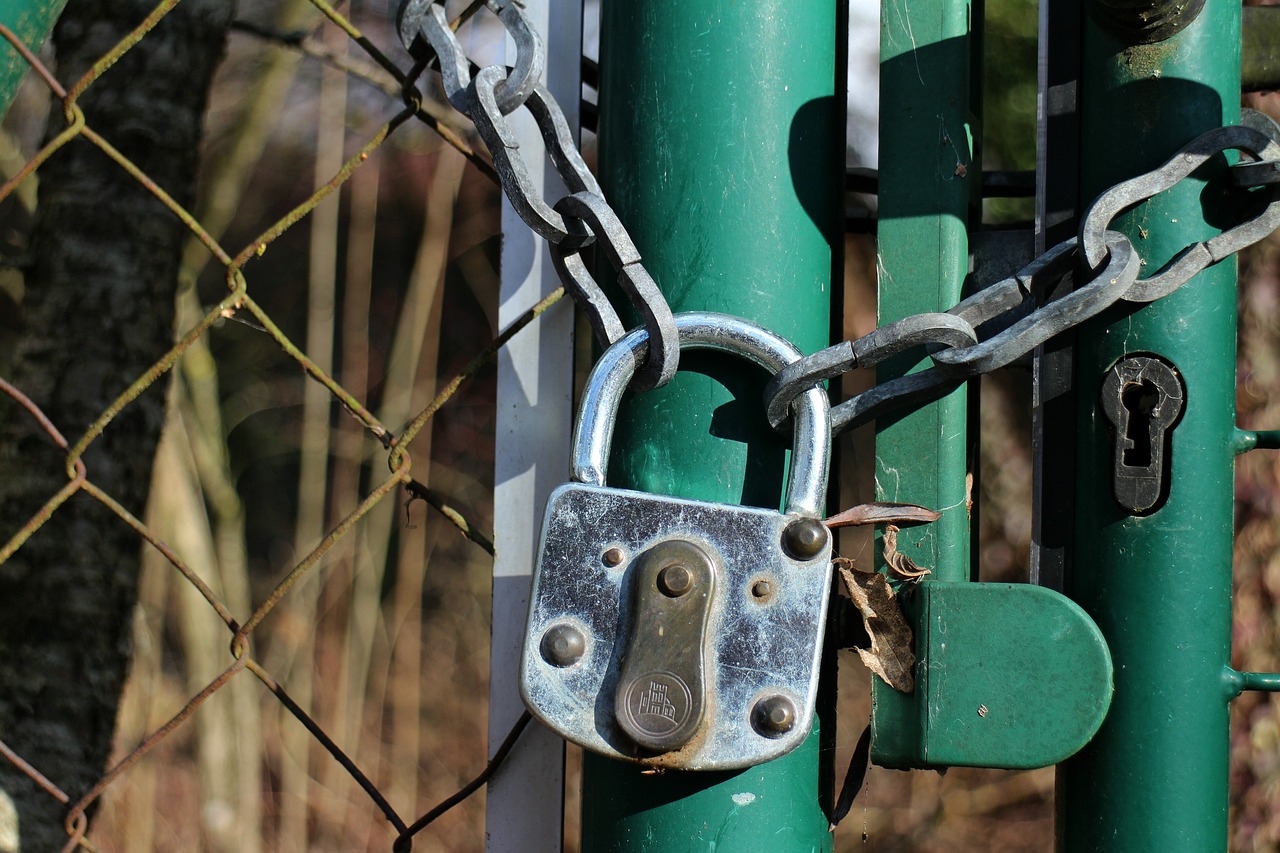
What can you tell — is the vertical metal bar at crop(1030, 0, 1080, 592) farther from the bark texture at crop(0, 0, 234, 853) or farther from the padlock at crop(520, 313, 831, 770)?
the bark texture at crop(0, 0, 234, 853)

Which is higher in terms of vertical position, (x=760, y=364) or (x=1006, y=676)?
(x=760, y=364)

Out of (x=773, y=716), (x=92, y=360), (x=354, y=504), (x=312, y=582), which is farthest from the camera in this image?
(x=312, y=582)

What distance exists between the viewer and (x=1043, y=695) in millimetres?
470

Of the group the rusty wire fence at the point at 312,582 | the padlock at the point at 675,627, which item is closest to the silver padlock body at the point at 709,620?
the padlock at the point at 675,627

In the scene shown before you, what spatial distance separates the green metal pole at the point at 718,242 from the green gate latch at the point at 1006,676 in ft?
0.21

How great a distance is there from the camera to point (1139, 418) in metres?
0.50

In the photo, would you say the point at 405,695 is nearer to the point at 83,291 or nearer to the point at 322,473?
the point at 322,473

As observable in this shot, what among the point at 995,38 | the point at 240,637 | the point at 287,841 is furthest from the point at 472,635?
the point at 240,637

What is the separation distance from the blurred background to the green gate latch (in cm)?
196

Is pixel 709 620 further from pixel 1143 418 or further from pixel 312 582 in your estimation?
pixel 312 582

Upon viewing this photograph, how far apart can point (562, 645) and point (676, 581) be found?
0.06 meters

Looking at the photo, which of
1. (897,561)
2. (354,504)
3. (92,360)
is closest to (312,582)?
(354,504)

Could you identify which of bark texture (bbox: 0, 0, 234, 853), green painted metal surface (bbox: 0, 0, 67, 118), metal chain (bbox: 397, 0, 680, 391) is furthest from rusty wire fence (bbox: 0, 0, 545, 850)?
metal chain (bbox: 397, 0, 680, 391)

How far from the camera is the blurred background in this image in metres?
2.65
